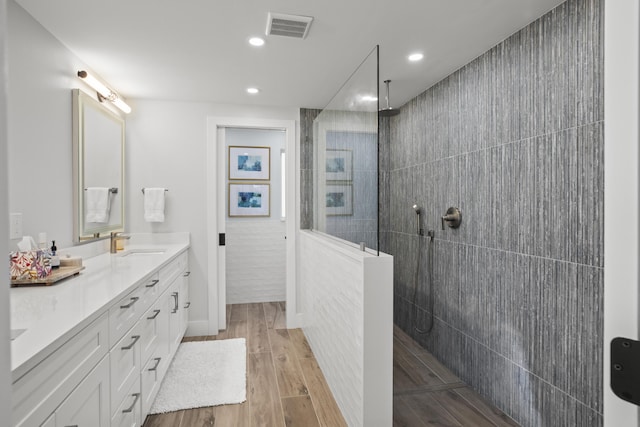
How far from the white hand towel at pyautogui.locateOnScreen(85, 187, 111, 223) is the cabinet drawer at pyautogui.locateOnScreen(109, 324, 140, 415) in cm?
130

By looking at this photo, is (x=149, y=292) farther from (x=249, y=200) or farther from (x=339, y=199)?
(x=249, y=200)

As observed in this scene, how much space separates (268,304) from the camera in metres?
4.78

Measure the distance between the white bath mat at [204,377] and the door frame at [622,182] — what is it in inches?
92.8

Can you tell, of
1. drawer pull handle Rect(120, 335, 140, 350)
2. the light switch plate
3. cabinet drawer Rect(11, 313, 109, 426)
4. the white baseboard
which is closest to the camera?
cabinet drawer Rect(11, 313, 109, 426)

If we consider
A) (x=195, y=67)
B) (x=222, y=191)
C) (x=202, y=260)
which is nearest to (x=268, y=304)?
(x=202, y=260)

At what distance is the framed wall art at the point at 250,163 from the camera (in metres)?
4.77

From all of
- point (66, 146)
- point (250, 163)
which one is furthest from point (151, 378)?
point (250, 163)

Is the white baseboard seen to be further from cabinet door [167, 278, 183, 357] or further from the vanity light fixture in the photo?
the vanity light fixture

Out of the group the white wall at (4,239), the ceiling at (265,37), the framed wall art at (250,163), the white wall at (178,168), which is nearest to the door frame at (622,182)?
the white wall at (4,239)

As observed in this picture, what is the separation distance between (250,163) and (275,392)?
121 inches

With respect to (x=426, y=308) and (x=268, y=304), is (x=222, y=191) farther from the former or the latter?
(x=426, y=308)

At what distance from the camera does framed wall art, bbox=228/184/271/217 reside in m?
4.76

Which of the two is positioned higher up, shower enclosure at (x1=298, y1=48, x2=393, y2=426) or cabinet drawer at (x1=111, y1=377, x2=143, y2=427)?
shower enclosure at (x1=298, y1=48, x2=393, y2=426)

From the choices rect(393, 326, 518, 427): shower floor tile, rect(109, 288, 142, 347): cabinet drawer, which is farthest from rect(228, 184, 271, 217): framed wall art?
rect(109, 288, 142, 347): cabinet drawer
